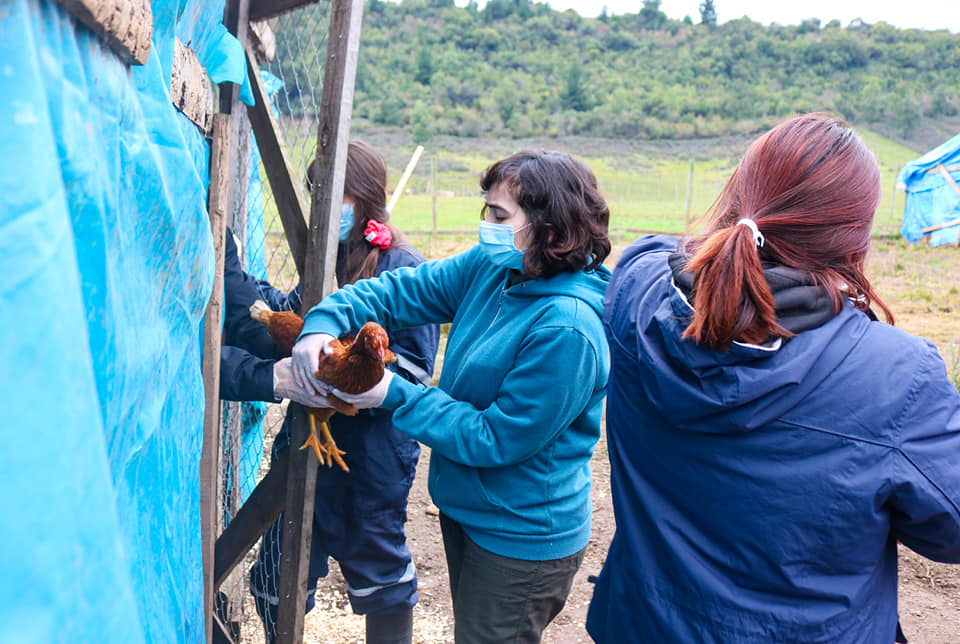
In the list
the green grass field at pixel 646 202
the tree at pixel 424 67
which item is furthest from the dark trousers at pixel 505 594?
the tree at pixel 424 67

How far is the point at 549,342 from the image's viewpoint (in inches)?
60.1

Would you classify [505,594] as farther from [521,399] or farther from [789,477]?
[789,477]

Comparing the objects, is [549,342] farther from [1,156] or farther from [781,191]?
[1,156]

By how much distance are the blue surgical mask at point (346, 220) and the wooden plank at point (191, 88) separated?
0.49m

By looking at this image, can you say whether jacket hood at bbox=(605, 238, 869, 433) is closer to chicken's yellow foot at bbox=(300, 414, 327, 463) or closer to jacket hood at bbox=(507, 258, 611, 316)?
jacket hood at bbox=(507, 258, 611, 316)

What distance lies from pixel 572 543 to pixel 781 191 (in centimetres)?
102

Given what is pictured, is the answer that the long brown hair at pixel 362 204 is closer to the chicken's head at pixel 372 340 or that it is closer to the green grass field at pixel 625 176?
the chicken's head at pixel 372 340

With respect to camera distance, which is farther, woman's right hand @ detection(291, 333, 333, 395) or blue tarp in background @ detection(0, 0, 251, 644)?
woman's right hand @ detection(291, 333, 333, 395)

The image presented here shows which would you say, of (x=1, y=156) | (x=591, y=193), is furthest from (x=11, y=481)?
(x=591, y=193)

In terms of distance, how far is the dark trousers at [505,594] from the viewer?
1659 mm

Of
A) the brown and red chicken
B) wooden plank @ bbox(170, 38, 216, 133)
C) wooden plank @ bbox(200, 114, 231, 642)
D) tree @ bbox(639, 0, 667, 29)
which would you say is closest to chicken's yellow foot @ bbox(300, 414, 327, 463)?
the brown and red chicken

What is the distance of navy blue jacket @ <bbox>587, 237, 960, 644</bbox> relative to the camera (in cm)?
103

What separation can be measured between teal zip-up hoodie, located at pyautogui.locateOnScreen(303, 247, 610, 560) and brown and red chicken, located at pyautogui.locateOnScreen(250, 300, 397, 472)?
6 centimetres

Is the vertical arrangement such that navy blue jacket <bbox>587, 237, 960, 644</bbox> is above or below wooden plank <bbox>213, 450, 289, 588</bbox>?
above
